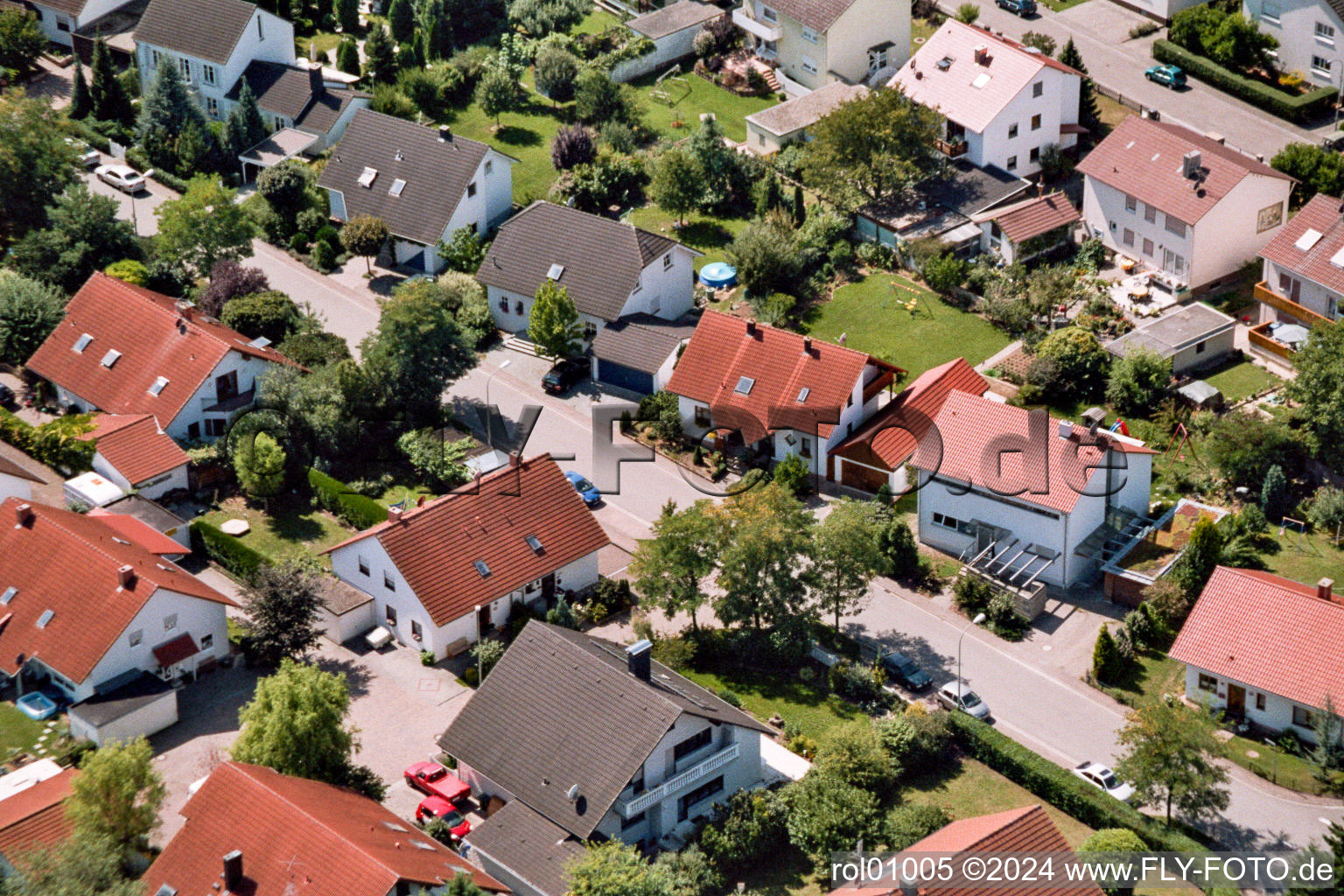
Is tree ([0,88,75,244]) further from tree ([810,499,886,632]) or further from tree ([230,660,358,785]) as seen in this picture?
tree ([810,499,886,632])

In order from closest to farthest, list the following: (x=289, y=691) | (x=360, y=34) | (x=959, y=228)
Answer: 1. (x=289, y=691)
2. (x=959, y=228)
3. (x=360, y=34)

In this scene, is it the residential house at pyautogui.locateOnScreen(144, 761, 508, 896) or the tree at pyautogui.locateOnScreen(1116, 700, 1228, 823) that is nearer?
the residential house at pyautogui.locateOnScreen(144, 761, 508, 896)

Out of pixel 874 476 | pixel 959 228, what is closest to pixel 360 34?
pixel 959 228

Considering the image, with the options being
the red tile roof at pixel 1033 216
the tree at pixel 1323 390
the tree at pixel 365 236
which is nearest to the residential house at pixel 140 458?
the tree at pixel 365 236

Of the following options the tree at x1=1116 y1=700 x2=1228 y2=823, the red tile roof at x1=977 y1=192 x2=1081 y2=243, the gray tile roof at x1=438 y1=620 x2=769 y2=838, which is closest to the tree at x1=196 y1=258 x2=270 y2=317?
the gray tile roof at x1=438 y1=620 x2=769 y2=838

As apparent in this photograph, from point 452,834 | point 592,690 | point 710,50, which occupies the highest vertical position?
point 710,50

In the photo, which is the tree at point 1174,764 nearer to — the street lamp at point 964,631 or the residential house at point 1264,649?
the residential house at point 1264,649

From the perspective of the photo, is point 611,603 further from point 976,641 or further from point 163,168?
point 163,168
